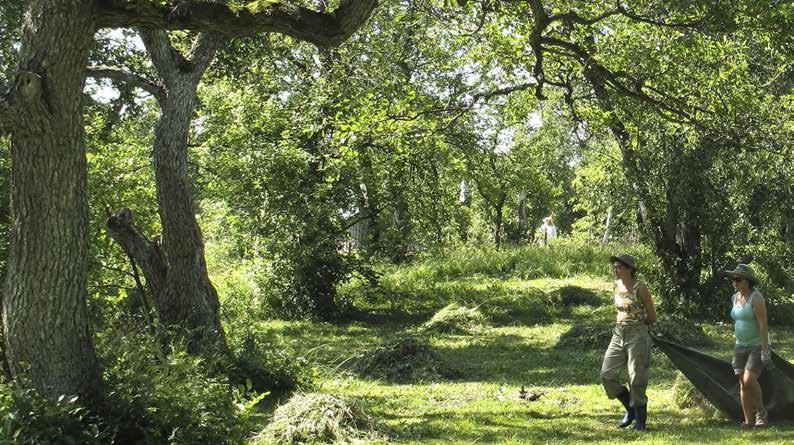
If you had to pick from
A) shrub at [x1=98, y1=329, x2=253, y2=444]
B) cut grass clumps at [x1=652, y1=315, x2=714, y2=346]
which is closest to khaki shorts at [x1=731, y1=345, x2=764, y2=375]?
shrub at [x1=98, y1=329, x2=253, y2=444]

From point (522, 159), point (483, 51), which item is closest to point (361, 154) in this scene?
point (483, 51)

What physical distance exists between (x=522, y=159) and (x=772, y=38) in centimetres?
1047

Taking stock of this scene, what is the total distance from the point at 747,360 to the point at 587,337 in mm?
6419

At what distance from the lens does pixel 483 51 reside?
16.5 metres

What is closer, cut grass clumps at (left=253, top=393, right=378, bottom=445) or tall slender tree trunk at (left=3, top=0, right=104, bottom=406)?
tall slender tree trunk at (left=3, top=0, right=104, bottom=406)

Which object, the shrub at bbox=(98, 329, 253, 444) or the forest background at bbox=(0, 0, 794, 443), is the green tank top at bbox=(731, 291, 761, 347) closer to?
the forest background at bbox=(0, 0, 794, 443)

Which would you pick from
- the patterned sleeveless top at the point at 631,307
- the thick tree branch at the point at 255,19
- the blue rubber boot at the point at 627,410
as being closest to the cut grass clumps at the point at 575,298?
the blue rubber boot at the point at 627,410

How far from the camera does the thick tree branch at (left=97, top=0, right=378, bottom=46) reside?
671cm

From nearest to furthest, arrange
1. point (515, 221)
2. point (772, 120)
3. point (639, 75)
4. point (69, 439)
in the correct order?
point (69, 439)
point (639, 75)
point (772, 120)
point (515, 221)

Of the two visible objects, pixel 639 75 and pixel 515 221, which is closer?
pixel 639 75

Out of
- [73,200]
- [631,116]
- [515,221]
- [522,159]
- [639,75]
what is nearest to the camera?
[73,200]

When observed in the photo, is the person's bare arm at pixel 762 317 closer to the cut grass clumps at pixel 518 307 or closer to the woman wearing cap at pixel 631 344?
the woman wearing cap at pixel 631 344

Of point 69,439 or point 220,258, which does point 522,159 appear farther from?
point 69,439

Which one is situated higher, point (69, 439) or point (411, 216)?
point (411, 216)
